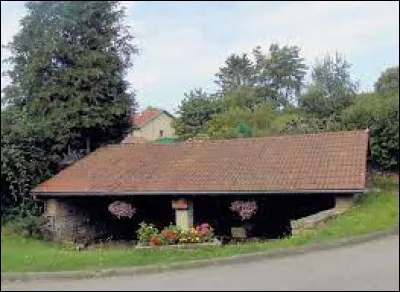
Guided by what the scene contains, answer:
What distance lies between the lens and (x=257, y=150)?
18.2 meters

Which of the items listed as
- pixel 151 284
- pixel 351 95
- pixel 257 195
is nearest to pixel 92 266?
pixel 151 284

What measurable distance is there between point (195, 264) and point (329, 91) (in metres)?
22.6

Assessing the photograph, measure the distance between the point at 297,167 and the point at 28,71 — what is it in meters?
9.98

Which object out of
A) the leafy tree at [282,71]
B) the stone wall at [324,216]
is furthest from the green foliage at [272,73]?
the stone wall at [324,216]

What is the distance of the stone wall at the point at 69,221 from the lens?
17.9m

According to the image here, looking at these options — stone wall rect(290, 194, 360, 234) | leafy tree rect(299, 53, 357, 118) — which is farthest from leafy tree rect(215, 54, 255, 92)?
stone wall rect(290, 194, 360, 234)

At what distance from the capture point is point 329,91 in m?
31.1

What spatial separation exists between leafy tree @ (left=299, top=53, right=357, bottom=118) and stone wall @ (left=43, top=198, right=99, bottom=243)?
12841mm

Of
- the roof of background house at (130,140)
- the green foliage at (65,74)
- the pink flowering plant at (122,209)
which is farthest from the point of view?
the roof of background house at (130,140)

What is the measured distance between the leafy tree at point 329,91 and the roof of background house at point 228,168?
888 centimetres

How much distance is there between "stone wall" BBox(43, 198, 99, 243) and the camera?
58.6 ft

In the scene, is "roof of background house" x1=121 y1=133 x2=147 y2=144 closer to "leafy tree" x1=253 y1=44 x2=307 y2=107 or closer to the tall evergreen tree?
the tall evergreen tree

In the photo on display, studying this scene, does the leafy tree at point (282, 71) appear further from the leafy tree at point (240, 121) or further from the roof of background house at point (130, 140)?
the leafy tree at point (240, 121)

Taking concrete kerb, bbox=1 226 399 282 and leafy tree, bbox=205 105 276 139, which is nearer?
concrete kerb, bbox=1 226 399 282
